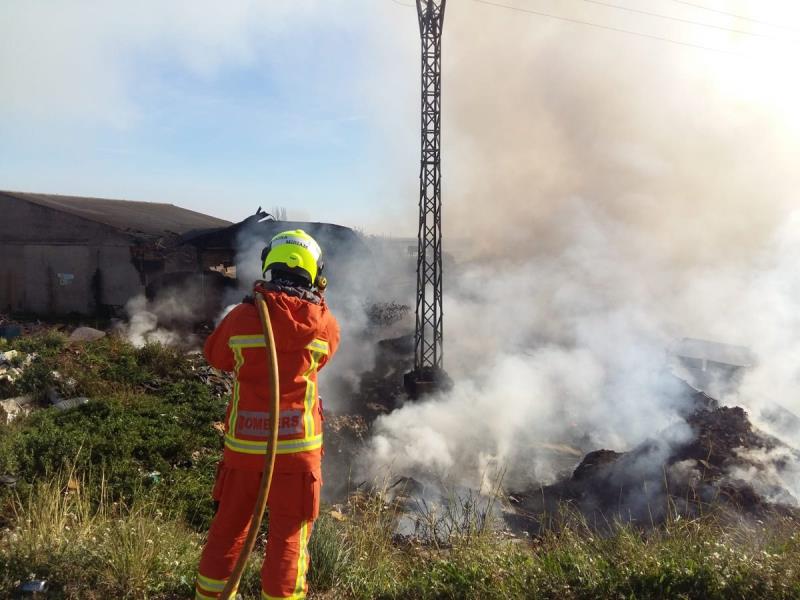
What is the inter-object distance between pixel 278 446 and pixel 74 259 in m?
15.7

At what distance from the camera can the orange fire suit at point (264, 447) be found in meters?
2.51

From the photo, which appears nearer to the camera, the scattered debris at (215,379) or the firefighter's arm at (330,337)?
the firefighter's arm at (330,337)

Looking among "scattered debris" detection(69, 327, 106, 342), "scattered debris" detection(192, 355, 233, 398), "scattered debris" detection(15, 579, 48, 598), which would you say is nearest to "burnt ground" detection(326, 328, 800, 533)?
"scattered debris" detection(192, 355, 233, 398)

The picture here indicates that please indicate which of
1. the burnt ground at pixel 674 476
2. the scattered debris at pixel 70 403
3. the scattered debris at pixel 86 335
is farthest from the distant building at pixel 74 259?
the burnt ground at pixel 674 476

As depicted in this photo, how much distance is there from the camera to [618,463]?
9695 millimetres

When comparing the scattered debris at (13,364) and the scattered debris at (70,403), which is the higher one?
the scattered debris at (13,364)

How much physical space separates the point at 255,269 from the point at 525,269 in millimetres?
11417

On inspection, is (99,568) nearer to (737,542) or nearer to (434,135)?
(737,542)

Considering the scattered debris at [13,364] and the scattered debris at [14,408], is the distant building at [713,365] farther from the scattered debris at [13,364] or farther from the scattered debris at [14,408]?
the scattered debris at [13,364]

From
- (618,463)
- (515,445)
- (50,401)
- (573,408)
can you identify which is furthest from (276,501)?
(573,408)

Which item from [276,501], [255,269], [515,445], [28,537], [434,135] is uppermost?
[434,135]

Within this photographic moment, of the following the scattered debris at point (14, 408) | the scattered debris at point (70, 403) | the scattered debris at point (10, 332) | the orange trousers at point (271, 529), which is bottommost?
the scattered debris at point (14, 408)

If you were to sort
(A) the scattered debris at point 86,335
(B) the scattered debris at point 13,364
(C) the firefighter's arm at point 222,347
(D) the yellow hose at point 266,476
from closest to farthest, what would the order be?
1. (D) the yellow hose at point 266,476
2. (C) the firefighter's arm at point 222,347
3. (B) the scattered debris at point 13,364
4. (A) the scattered debris at point 86,335

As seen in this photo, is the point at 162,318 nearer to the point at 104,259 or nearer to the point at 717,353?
the point at 104,259
